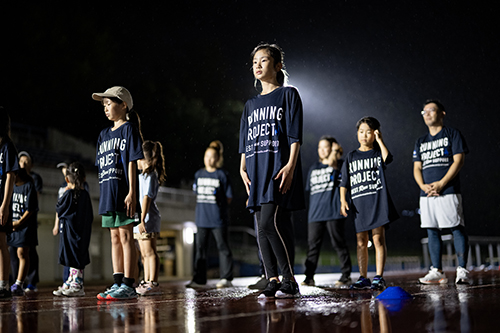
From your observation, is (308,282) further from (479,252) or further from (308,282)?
(479,252)

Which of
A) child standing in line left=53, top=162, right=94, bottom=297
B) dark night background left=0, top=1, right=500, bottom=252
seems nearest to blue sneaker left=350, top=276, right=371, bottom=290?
child standing in line left=53, top=162, right=94, bottom=297

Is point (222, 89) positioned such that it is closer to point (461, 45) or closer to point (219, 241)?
point (461, 45)

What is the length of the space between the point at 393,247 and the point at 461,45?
1174 inches

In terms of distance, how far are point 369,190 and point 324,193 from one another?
3.47ft

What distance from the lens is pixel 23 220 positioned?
162 inches

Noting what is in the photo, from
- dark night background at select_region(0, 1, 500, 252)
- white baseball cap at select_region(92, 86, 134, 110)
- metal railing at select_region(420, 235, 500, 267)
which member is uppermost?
dark night background at select_region(0, 1, 500, 252)

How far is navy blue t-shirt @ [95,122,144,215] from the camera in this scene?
2861 mm

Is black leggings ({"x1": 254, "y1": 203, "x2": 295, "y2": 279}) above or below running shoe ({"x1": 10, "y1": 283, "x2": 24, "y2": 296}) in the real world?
above

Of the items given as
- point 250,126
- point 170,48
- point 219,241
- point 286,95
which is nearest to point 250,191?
point 250,126

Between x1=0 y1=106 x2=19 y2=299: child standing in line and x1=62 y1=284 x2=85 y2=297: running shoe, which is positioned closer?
x1=0 y1=106 x2=19 y2=299: child standing in line

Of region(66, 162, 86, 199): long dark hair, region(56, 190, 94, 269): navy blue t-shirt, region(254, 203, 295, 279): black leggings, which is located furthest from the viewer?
region(66, 162, 86, 199): long dark hair

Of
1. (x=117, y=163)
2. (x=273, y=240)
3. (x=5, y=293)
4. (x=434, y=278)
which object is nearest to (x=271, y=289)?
(x=273, y=240)

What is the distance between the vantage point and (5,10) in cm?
1694

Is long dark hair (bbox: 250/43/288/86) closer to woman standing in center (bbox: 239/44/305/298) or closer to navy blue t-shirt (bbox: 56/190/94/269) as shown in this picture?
woman standing in center (bbox: 239/44/305/298)
